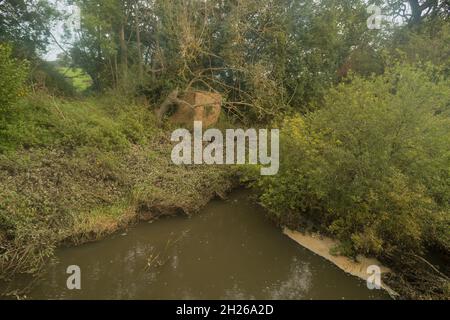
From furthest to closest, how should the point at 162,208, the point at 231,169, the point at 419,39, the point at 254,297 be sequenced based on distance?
the point at 419,39 → the point at 231,169 → the point at 162,208 → the point at 254,297

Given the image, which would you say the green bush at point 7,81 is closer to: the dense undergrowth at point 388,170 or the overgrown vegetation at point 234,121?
the overgrown vegetation at point 234,121

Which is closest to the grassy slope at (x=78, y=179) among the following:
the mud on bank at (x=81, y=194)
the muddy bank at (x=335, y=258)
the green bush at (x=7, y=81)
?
the mud on bank at (x=81, y=194)

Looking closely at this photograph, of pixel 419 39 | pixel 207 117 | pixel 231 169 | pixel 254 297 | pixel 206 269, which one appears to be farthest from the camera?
pixel 419 39

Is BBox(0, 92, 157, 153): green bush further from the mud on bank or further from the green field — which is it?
the green field

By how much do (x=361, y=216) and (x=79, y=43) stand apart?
10.5 m

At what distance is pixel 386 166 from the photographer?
18.0 ft

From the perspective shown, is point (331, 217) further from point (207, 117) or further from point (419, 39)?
point (419, 39)

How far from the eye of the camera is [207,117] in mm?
10852

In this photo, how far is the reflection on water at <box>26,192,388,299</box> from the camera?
504 cm

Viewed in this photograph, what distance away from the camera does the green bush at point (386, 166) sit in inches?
213

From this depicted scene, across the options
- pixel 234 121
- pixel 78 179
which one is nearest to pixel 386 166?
pixel 78 179

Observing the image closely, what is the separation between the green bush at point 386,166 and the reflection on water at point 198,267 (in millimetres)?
917

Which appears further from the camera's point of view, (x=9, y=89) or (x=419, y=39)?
(x=419, y=39)

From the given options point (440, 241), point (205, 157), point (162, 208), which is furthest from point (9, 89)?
point (440, 241)
